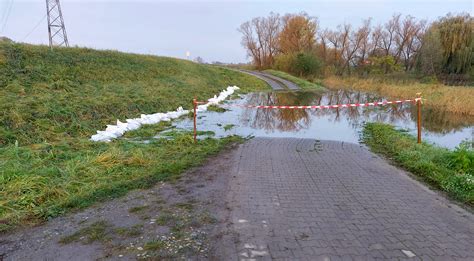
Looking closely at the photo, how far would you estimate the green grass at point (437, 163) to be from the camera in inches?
244

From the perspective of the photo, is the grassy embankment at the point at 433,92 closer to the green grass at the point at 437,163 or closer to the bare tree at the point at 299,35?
the green grass at the point at 437,163

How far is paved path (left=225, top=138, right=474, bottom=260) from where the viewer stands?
4082 millimetres

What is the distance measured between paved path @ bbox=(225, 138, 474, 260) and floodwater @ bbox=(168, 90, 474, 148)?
415 centimetres

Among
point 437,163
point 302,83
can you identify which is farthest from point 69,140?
point 302,83

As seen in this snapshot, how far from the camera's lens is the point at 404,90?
29.2m

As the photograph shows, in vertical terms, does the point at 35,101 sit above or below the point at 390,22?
below

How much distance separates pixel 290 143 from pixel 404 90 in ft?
75.6

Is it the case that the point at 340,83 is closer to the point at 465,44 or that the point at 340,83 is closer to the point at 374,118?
the point at 465,44

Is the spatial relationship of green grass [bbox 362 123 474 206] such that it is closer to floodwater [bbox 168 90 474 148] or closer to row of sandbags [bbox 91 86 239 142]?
floodwater [bbox 168 90 474 148]

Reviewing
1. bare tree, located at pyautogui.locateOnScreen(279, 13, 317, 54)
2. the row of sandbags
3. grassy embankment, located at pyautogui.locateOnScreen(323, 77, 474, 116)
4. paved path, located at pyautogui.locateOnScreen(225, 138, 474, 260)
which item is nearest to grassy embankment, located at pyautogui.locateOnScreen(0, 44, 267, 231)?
the row of sandbags

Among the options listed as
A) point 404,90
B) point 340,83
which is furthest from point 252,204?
point 340,83

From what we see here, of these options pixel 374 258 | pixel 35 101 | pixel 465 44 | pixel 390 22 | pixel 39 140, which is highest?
pixel 390 22

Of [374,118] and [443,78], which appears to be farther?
[443,78]

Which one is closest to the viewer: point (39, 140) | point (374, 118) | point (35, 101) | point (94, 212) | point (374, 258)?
point (374, 258)
